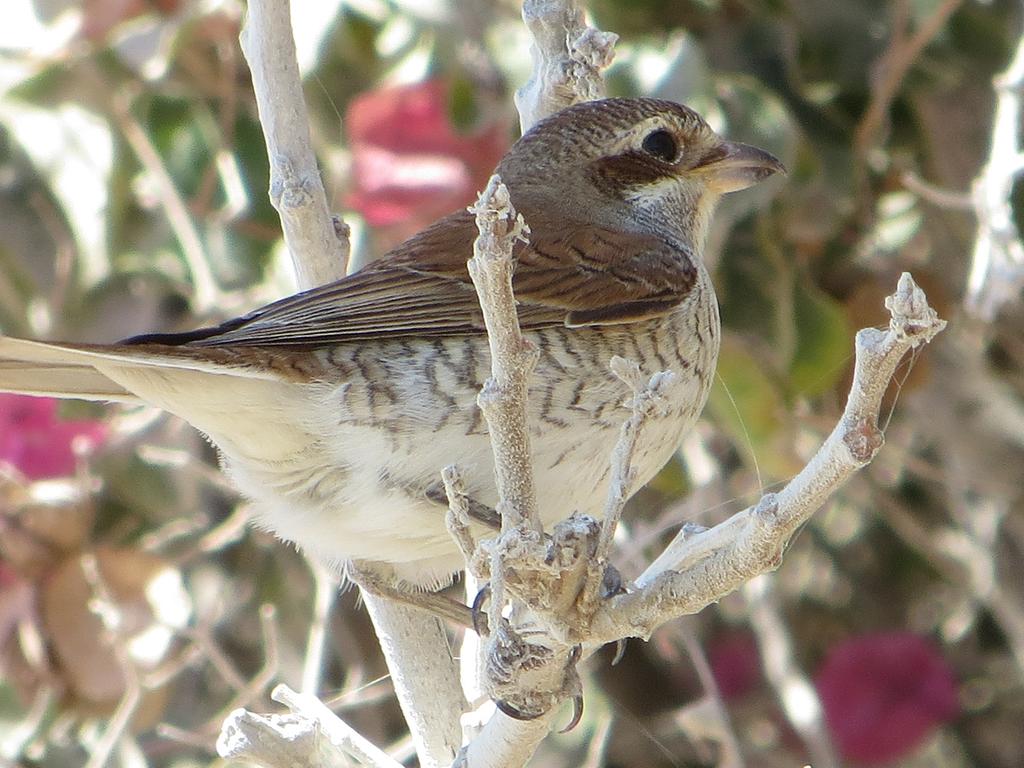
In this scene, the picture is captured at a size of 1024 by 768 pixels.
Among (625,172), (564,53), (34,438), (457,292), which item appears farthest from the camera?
(34,438)

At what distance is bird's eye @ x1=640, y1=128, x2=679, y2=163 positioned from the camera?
9.05 feet

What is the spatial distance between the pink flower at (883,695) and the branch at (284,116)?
1.98m

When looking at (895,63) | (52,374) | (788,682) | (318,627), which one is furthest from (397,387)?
(788,682)

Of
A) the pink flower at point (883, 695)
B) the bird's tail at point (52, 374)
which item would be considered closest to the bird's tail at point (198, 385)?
the bird's tail at point (52, 374)

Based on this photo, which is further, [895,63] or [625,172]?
[895,63]

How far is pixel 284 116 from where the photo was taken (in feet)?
7.22

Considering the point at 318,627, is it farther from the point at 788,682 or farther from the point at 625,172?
the point at 788,682

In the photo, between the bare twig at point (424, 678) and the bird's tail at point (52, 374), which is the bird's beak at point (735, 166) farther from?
the bird's tail at point (52, 374)

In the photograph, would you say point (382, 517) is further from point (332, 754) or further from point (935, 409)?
point (935, 409)

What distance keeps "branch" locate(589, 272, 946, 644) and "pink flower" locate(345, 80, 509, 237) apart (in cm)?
146

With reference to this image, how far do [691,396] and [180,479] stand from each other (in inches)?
56.9

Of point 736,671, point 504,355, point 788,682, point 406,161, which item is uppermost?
point 504,355

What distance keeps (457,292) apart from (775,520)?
92 centimetres

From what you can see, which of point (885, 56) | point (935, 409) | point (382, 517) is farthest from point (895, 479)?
point (382, 517)
